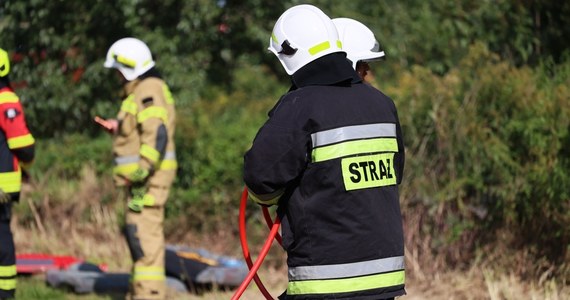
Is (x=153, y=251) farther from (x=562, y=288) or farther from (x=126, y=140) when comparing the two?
(x=562, y=288)

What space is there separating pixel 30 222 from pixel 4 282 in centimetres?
352

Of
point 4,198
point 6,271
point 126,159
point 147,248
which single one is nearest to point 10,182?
point 4,198

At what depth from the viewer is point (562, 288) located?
673cm

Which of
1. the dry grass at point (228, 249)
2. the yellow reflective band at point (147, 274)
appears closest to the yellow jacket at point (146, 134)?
the yellow reflective band at point (147, 274)

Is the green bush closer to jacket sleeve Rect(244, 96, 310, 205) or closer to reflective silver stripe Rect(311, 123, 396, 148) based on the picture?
reflective silver stripe Rect(311, 123, 396, 148)

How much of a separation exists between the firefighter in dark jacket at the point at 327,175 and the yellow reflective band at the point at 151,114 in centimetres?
315

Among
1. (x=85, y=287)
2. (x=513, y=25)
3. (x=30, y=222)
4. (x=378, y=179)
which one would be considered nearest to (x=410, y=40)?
(x=513, y=25)

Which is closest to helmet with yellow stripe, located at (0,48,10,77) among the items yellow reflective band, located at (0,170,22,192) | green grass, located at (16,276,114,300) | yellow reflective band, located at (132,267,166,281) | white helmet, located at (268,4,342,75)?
yellow reflective band, located at (0,170,22,192)

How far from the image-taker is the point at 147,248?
721 cm

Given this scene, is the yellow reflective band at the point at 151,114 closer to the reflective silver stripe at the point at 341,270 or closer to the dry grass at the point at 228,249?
the dry grass at the point at 228,249

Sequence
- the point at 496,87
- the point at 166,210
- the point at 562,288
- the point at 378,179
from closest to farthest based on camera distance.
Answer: the point at 378,179 < the point at 562,288 < the point at 496,87 < the point at 166,210

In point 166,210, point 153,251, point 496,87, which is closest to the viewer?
point 153,251

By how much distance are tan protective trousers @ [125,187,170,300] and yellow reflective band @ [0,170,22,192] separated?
89cm

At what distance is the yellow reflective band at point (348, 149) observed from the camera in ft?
12.8
